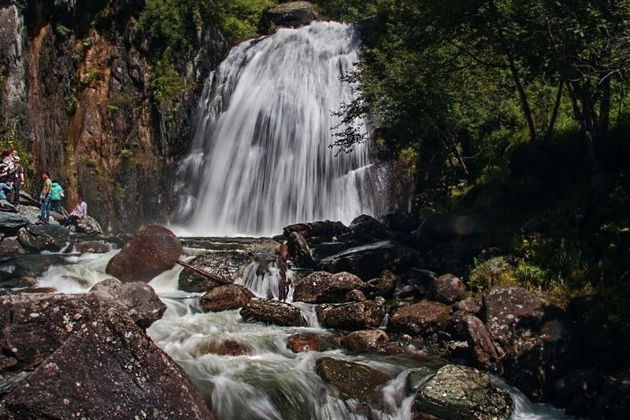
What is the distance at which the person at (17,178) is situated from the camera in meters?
19.5

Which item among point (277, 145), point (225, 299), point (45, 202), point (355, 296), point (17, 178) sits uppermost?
point (277, 145)

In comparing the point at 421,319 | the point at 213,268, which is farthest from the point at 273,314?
the point at 213,268

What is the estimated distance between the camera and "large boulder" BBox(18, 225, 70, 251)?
16.8 m

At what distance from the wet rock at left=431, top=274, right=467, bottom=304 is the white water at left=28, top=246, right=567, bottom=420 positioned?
7.73 feet

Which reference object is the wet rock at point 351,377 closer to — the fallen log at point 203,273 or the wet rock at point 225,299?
the wet rock at point 225,299

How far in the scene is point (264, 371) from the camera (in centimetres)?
922

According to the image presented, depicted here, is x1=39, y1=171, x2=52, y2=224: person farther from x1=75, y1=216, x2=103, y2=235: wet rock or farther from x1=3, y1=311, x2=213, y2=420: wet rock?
x1=3, y1=311, x2=213, y2=420: wet rock

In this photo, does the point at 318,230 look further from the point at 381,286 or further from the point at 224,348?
the point at 224,348

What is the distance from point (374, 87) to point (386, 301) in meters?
7.91

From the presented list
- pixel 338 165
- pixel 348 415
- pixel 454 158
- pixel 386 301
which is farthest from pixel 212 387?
pixel 338 165

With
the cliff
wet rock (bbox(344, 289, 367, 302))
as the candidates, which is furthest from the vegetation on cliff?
the cliff

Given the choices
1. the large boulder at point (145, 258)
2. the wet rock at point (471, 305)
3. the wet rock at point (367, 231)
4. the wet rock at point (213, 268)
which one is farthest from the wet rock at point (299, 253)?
the wet rock at point (471, 305)

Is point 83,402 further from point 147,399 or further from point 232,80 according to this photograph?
point 232,80

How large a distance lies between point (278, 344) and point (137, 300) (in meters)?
2.98
